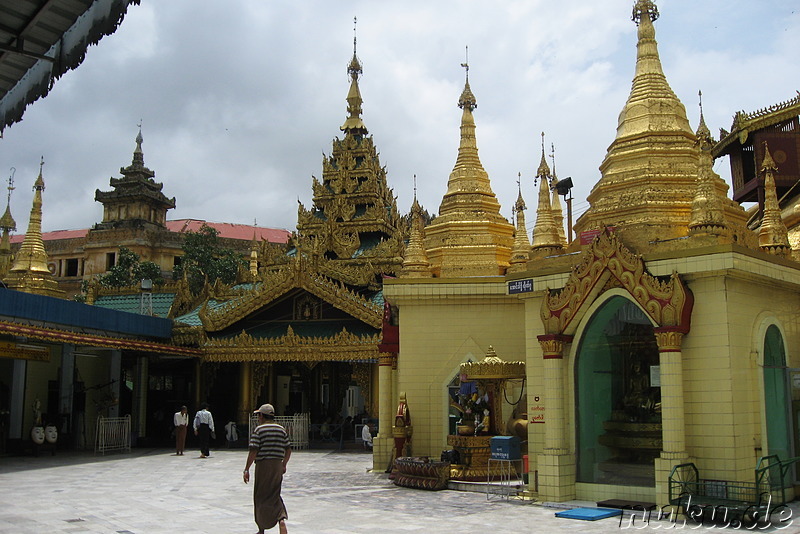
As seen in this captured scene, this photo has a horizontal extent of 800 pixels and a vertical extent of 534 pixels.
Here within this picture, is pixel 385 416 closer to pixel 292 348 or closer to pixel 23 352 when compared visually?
pixel 292 348

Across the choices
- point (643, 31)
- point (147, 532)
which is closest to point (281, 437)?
point (147, 532)

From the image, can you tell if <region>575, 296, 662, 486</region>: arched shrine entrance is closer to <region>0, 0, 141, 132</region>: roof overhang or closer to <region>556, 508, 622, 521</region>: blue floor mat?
<region>556, 508, 622, 521</region>: blue floor mat

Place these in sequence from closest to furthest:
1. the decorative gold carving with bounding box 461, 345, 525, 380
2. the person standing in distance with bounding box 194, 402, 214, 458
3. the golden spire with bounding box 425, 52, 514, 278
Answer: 1. the decorative gold carving with bounding box 461, 345, 525, 380
2. the golden spire with bounding box 425, 52, 514, 278
3. the person standing in distance with bounding box 194, 402, 214, 458

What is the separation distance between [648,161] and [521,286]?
11.2 feet

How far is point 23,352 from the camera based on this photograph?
20.6 meters

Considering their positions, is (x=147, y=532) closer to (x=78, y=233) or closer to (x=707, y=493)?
(x=707, y=493)

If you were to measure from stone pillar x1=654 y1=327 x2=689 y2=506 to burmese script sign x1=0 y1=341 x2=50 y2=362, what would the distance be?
52.1ft

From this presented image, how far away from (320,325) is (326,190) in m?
7.84

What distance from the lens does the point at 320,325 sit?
27094 mm

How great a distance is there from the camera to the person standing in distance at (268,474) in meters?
8.69

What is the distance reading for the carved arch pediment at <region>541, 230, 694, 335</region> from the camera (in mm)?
10984

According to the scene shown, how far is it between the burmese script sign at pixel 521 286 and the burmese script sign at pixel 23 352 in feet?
43.6

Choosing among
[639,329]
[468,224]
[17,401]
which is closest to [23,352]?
[17,401]

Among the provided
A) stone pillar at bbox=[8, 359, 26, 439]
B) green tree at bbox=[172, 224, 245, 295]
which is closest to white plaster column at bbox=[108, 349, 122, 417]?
stone pillar at bbox=[8, 359, 26, 439]
